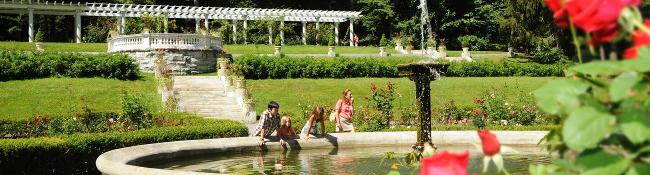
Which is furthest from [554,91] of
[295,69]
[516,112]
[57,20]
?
[57,20]

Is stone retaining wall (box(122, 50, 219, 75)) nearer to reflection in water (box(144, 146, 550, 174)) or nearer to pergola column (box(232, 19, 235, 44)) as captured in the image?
pergola column (box(232, 19, 235, 44))

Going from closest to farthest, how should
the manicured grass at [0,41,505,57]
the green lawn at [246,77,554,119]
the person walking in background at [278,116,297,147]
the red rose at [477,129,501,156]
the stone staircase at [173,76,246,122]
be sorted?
the red rose at [477,129,501,156]
the person walking in background at [278,116,297,147]
the stone staircase at [173,76,246,122]
the green lawn at [246,77,554,119]
the manicured grass at [0,41,505,57]

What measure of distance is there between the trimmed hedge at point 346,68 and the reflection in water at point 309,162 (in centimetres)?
1887

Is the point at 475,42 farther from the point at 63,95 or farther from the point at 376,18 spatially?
the point at 63,95

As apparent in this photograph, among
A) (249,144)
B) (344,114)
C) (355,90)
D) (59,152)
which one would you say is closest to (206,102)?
(355,90)

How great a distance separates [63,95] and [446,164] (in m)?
23.3

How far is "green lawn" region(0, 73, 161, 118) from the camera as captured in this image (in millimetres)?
20422

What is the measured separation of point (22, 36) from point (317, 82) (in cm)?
3499

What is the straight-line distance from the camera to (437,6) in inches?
2314

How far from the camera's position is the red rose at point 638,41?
4.13 feet

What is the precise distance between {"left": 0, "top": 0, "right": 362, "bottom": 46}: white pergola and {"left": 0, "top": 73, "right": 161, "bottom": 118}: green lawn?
68.2ft

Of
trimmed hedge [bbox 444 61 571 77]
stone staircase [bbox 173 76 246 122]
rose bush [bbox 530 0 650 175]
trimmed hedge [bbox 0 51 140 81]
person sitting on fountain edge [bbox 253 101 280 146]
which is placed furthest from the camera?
trimmed hedge [bbox 444 61 571 77]

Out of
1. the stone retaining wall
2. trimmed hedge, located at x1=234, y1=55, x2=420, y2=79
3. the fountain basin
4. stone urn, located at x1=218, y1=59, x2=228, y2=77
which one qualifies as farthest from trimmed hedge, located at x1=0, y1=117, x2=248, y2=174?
the stone retaining wall

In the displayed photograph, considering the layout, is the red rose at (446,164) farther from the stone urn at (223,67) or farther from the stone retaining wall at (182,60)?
the stone retaining wall at (182,60)
